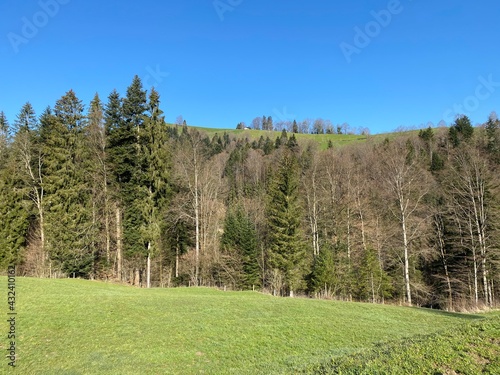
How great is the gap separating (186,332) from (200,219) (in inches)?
1013

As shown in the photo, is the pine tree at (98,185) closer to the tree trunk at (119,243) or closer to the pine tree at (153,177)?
the tree trunk at (119,243)

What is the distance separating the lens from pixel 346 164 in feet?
131

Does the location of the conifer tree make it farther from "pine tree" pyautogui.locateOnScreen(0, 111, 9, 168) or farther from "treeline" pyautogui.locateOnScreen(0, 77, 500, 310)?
"pine tree" pyautogui.locateOnScreen(0, 111, 9, 168)

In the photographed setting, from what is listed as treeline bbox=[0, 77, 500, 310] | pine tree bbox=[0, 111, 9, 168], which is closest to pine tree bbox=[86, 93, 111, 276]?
treeline bbox=[0, 77, 500, 310]

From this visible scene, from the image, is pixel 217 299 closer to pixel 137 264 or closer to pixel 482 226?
pixel 137 264

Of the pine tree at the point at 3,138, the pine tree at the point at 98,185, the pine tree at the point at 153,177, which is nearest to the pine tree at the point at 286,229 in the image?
the pine tree at the point at 153,177

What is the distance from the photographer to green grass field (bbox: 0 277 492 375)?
783 cm

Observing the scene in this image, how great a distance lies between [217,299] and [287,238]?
15481 mm

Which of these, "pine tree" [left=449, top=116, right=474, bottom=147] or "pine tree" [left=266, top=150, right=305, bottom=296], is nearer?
"pine tree" [left=266, top=150, right=305, bottom=296]

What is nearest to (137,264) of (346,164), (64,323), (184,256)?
(184,256)

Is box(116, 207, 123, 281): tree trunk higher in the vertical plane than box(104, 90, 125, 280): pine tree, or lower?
lower

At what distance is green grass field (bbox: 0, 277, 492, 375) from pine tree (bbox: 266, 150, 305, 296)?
561 inches

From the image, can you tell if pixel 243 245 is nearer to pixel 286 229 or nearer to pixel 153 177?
pixel 286 229

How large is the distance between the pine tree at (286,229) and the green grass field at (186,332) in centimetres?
1426
